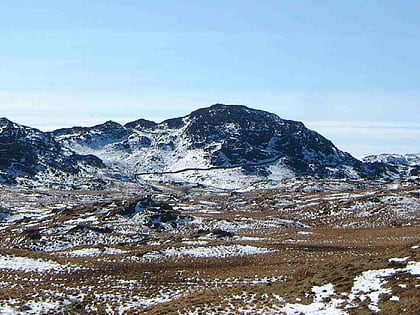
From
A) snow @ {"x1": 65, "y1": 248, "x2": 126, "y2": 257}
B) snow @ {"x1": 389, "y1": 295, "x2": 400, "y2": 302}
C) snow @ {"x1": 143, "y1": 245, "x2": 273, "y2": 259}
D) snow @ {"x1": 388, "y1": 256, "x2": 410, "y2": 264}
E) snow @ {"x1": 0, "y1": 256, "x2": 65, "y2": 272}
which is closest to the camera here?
snow @ {"x1": 389, "y1": 295, "x2": 400, "y2": 302}

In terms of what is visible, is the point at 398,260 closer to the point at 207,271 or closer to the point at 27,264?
the point at 207,271

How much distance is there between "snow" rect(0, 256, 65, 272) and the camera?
110 feet

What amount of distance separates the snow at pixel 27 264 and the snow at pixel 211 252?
8004 mm

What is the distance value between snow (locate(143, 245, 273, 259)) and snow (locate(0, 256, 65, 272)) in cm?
800

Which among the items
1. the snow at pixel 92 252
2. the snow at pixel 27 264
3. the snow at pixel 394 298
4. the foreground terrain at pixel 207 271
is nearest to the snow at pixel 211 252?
the foreground terrain at pixel 207 271

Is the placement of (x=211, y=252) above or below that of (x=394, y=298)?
below

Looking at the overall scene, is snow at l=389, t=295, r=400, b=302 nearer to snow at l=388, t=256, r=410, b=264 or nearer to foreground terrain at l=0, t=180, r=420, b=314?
foreground terrain at l=0, t=180, r=420, b=314

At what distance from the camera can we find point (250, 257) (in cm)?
3922

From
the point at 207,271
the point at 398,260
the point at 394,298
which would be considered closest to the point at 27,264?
the point at 207,271

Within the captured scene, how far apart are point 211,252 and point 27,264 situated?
50.2 ft

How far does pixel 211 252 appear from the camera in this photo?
133 ft

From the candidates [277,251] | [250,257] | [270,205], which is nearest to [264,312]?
[250,257]

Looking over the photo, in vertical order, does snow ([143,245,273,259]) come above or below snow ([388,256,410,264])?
below

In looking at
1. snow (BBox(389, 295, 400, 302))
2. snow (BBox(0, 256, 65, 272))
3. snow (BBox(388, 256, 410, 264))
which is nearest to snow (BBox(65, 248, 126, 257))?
snow (BBox(0, 256, 65, 272))
